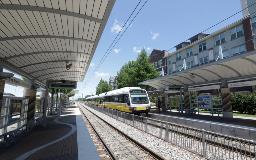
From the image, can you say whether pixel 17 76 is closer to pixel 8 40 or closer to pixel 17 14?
pixel 8 40

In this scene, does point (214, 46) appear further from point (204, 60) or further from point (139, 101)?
point (139, 101)

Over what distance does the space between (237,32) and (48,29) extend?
41.3 m

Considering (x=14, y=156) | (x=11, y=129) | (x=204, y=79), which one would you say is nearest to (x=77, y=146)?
(x=14, y=156)

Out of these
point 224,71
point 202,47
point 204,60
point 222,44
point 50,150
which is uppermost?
point 202,47

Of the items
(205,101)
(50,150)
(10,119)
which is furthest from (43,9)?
(205,101)

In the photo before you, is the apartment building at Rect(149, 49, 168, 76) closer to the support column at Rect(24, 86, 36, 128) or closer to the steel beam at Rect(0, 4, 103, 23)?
the support column at Rect(24, 86, 36, 128)

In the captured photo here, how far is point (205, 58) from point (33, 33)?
1835 inches

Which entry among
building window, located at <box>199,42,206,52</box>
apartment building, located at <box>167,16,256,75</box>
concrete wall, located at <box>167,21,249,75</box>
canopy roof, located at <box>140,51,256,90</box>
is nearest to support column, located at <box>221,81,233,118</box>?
canopy roof, located at <box>140,51,256,90</box>

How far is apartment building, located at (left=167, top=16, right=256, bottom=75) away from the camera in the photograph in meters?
41.2

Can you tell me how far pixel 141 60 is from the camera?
4366cm

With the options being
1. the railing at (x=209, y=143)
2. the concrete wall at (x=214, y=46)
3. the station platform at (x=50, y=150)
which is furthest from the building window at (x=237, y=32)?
the station platform at (x=50, y=150)

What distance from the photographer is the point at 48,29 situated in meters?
9.05

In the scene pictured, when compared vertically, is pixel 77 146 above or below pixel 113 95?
below

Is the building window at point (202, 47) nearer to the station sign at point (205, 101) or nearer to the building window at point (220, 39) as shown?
the building window at point (220, 39)
